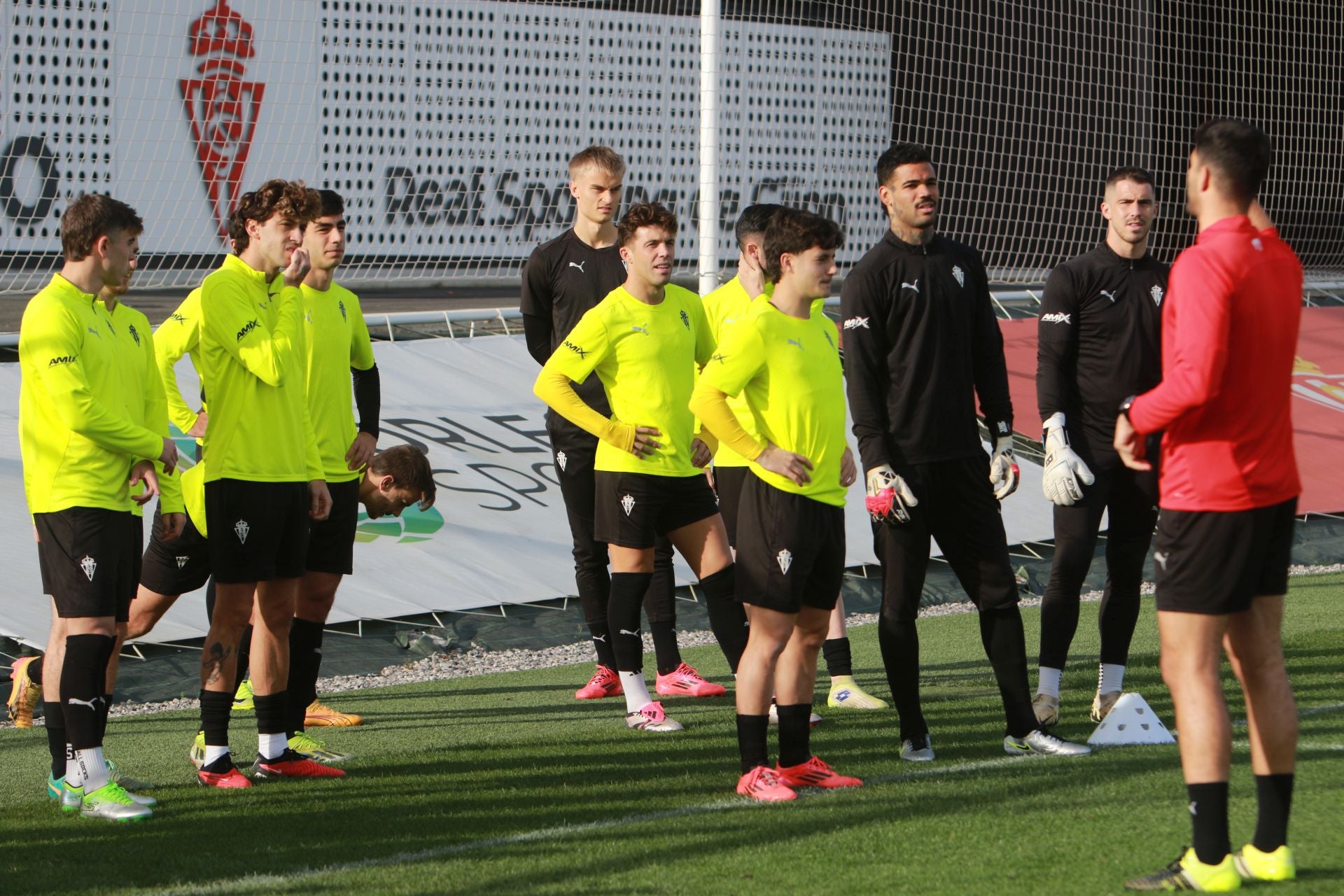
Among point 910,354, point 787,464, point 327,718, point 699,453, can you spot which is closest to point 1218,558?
point 787,464

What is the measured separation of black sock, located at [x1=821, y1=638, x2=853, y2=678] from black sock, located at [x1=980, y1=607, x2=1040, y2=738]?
126cm

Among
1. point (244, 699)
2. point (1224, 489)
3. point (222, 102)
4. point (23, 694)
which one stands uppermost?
point (222, 102)

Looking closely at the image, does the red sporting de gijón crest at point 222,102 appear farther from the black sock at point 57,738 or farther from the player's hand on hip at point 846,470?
the player's hand on hip at point 846,470

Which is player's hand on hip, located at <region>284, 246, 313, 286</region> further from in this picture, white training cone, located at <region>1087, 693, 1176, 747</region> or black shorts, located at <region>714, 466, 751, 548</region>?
white training cone, located at <region>1087, 693, 1176, 747</region>

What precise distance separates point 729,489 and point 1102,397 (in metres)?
1.44

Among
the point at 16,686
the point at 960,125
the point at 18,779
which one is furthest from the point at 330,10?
the point at 18,779

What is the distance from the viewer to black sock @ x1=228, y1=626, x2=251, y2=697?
16.6 feet

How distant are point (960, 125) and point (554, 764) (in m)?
14.2

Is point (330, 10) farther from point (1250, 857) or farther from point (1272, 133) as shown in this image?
point (1250, 857)

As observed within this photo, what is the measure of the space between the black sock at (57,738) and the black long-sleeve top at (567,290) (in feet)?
7.55

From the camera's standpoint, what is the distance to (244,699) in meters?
6.69

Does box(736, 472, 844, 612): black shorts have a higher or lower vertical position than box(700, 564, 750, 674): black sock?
higher

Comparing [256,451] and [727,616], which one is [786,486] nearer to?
[727,616]

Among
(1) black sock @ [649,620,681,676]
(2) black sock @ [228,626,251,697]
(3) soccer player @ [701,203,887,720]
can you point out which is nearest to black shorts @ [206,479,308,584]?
(2) black sock @ [228,626,251,697]
